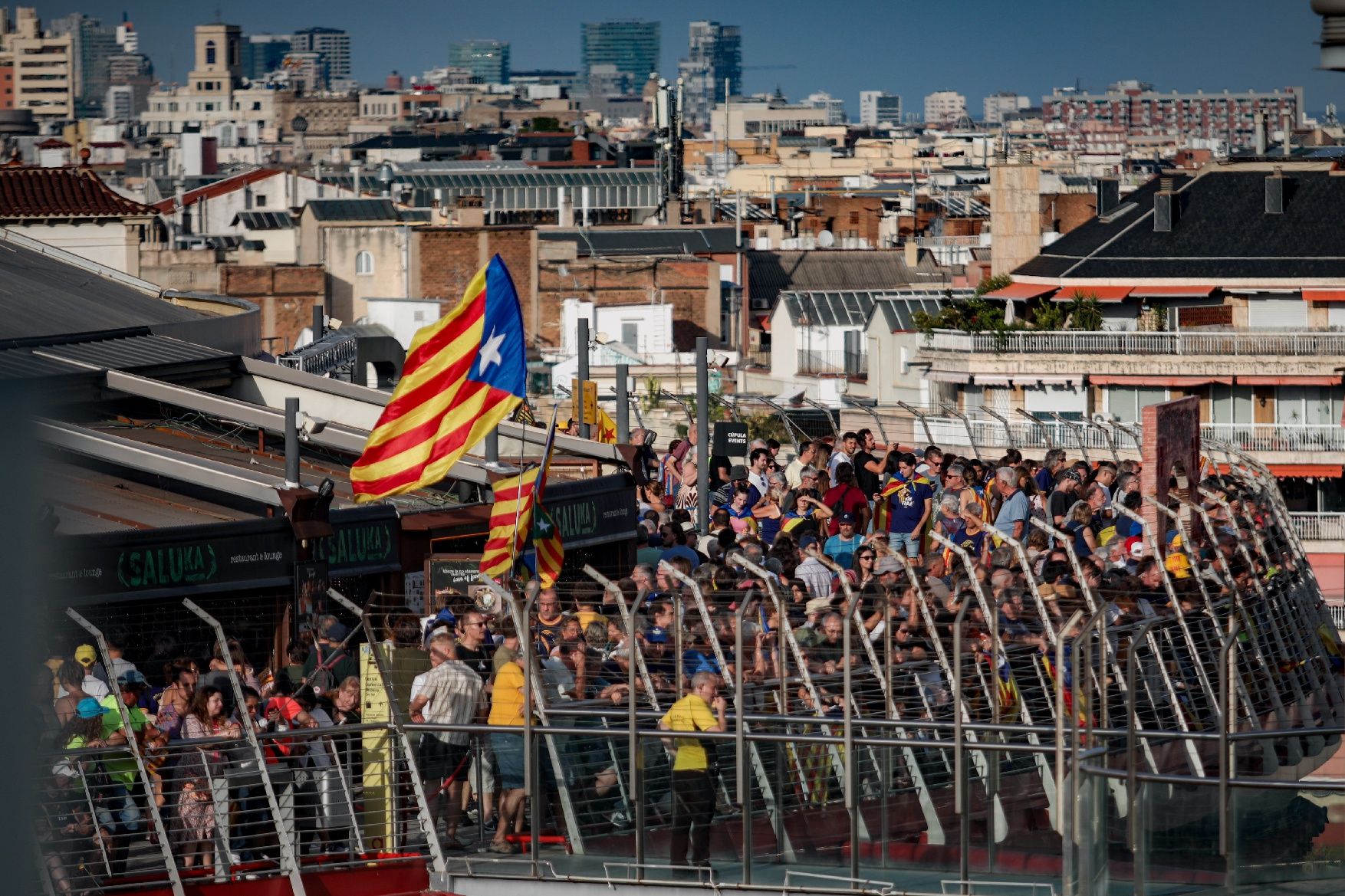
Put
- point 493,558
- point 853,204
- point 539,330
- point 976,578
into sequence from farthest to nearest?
point 853,204 < point 539,330 < point 493,558 < point 976,578

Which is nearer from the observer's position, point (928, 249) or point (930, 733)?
point (930, 733)

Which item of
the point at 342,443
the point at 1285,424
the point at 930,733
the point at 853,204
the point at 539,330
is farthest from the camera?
the point at 853,204

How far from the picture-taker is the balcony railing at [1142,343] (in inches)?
1764

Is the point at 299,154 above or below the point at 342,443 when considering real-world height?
above

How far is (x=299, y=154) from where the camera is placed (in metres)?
175

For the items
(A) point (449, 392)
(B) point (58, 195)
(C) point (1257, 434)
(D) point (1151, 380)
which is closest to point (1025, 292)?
(D) point (1151, 380)

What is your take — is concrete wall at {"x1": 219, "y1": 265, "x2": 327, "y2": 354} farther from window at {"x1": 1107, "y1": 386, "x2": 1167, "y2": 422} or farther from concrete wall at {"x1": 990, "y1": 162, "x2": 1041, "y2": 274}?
window at {"x1": 1107, "y1": 386, "x2": 1167, "y2": 422}

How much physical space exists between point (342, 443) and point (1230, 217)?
118 ft

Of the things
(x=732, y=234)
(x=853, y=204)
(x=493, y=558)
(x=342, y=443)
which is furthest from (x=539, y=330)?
(x=493, y=558)

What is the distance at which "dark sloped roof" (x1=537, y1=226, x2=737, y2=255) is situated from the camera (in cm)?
8550

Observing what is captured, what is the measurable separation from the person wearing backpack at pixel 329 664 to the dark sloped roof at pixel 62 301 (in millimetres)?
10965

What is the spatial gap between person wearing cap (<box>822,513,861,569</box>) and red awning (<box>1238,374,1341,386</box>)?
30.3 meters

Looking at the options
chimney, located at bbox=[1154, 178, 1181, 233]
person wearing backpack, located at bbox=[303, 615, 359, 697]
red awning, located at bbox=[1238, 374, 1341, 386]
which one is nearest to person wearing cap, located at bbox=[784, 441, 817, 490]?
person wearing backpack, located at bbox=[303, 615, 359, 697]

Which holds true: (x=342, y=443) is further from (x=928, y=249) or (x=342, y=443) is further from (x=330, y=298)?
(x=928, y=249)
